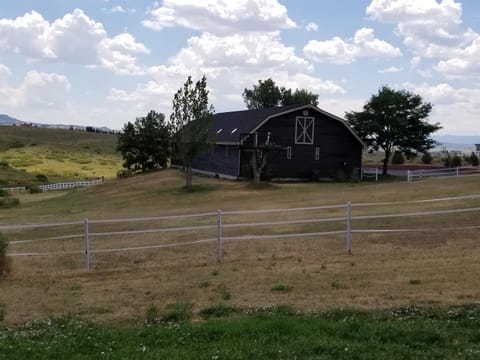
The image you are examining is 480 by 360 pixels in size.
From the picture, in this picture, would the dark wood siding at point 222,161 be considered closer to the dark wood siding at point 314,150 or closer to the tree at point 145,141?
the dark wood siding at point 314,150

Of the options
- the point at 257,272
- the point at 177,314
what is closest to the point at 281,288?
the point at 257,272

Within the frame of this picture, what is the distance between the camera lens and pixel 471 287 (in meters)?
9.58

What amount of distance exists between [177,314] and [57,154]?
9625cm

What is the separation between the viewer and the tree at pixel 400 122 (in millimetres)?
49188

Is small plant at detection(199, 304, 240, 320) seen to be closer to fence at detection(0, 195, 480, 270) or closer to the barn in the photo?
fence at detection(0, 195, 480, 270)

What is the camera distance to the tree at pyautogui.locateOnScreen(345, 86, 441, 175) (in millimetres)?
49188

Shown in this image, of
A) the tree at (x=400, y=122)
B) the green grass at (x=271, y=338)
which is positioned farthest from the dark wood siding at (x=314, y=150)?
the green grass at (x=271, y=338)

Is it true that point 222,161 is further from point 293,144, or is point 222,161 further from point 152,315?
point 152,315

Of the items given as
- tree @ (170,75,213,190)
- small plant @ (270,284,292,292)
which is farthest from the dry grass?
tree @ (170,75,213,190)

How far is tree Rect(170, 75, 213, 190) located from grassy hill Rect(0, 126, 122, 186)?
33831 mm

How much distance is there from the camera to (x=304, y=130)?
4231 cm

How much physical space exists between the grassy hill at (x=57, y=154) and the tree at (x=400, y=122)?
39.3 m

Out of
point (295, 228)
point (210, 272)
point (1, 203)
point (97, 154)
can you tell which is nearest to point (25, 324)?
point (210, 272)

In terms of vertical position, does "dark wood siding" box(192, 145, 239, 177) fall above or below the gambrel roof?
below
